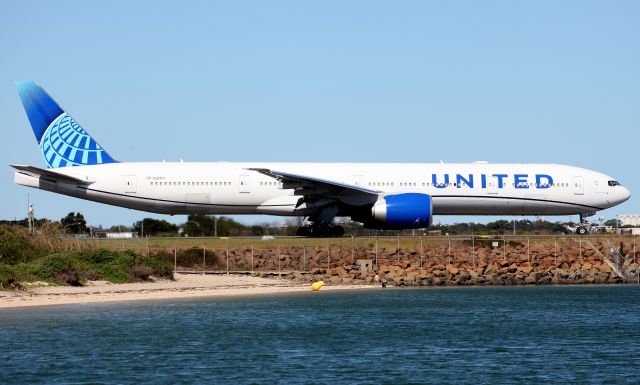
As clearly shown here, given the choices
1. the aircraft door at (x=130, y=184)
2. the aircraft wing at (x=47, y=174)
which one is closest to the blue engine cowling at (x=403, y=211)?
the aircraft door at (x=130, y=184)

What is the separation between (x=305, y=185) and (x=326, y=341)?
1836 cm

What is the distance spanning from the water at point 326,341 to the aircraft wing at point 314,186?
6.29 m

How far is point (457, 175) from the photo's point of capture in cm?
5009

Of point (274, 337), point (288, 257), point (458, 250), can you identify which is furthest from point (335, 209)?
point (274, 337)

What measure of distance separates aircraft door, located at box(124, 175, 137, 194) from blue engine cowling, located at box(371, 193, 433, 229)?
10.9 metres

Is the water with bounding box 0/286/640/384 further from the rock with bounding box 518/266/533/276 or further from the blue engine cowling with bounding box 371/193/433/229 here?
the rock with bounding box 518/266/533/276

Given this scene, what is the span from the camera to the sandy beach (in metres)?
36.8

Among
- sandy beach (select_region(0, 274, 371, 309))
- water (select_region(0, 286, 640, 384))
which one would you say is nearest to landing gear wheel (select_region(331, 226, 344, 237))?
sandy beach (select_region(0, 274, 371, 309))

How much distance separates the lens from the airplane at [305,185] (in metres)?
48.1

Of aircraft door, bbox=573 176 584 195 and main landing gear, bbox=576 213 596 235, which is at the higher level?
aircraft door, bbox=573 176 584 195

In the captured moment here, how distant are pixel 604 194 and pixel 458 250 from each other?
7638 mm

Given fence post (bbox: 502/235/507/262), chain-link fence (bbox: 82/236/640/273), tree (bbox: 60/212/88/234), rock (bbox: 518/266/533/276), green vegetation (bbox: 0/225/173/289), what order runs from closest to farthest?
green vegetation (bbox: 0/225/173/289) < chain-link fence (bbox: 82/236/640/273) < rock (bbox: 518/266/533/276) < fence post (bbox: 502/235/507/262) < tree (bbox: 60/212/88/234)

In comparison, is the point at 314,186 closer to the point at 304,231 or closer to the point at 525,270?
the point at 304,231

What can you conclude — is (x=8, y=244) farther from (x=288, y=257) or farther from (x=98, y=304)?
(x=288, y=257)
